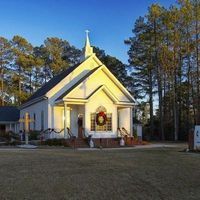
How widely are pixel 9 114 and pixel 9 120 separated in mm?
1576

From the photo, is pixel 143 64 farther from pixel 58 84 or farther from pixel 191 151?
pixel 191 151

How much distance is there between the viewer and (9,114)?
54969mm

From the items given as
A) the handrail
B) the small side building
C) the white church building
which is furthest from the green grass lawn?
the small side building

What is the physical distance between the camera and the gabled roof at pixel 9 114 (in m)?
53.7

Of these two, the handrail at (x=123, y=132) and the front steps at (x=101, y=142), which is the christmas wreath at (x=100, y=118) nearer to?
the front steps at (x=101, y=142)

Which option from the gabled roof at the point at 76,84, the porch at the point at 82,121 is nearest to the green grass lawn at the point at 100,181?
the porch at the point at 82,121

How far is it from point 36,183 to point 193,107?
4272cm

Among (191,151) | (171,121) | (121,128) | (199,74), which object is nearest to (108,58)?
(171,121)

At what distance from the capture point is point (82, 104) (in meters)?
35.9

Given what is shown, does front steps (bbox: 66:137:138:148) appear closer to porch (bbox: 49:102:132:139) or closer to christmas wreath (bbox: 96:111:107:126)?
porch (bbox: 49:102:132:139)

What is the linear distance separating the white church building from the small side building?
1458cm

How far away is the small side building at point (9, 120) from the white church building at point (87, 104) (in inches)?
574

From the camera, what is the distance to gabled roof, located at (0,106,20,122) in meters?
53.7

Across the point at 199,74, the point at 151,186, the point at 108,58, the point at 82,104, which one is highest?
the point at 108,58
